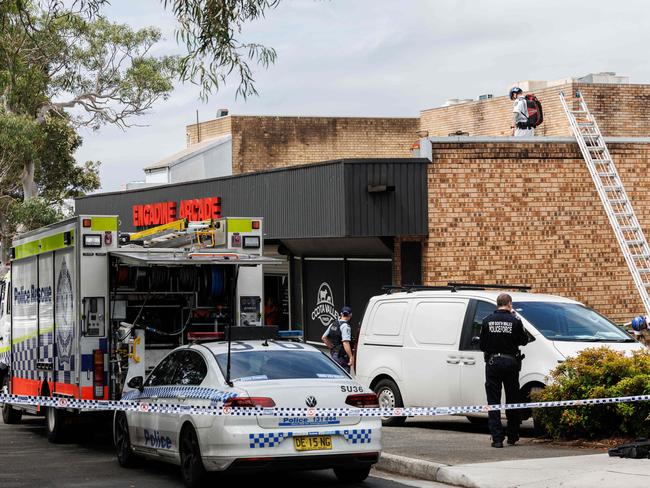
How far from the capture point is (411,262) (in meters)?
24.4

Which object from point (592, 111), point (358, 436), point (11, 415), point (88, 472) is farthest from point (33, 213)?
point (358, 436)

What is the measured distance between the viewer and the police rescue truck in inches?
620

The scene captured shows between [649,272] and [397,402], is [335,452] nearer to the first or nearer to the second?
[397,402]

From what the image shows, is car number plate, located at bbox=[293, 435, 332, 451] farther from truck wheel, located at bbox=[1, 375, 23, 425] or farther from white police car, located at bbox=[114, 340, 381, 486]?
truck wheel, located at bbox=[1, 375, 23, 425]

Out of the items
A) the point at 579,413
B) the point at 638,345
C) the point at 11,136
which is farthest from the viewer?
the point at 11,136

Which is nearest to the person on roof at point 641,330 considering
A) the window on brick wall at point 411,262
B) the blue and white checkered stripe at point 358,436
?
the window on brick wall at point 411,262

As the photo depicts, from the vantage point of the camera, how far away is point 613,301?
25.4m

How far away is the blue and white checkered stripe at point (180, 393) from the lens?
11469 millimetres

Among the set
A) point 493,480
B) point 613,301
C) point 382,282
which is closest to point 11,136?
point 382,282

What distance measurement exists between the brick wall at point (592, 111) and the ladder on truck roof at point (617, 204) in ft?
28.7

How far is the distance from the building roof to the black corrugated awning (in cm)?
1807

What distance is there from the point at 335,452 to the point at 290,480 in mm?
1459

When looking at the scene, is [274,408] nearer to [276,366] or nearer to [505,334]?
[276,366]

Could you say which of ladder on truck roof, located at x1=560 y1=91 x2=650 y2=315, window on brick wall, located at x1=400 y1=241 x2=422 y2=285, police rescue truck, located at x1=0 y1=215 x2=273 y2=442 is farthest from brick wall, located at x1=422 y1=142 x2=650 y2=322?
police rescue truck, located at x1=0 y1=215 x2=273 y2=442
